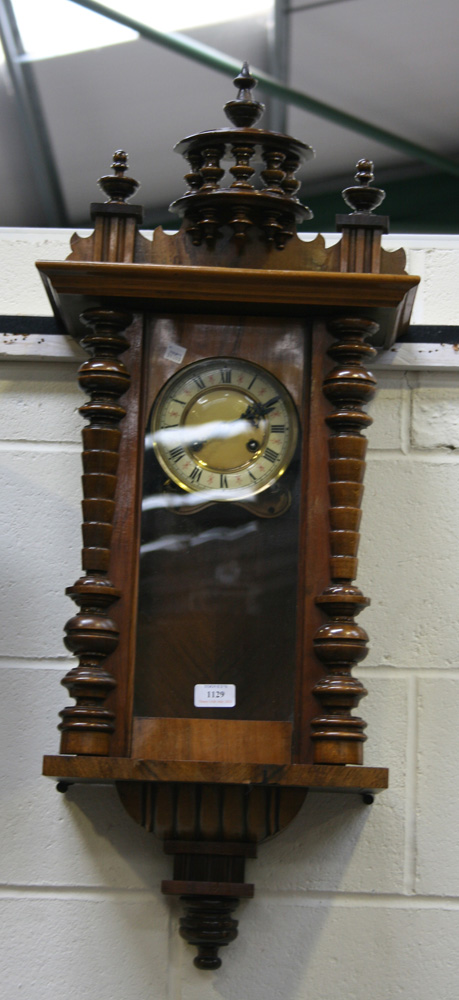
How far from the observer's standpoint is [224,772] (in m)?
1.21

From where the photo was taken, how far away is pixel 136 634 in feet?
4.24

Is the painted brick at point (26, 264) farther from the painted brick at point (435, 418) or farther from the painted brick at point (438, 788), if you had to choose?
the painted brick at point (438, 788)

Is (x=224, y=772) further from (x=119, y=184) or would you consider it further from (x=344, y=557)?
(x=119, y=184)

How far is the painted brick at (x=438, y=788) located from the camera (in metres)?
1.42

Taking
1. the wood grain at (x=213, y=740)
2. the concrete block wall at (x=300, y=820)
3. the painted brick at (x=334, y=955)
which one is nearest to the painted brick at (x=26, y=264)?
the concrete block wall at (x=300, y=820)

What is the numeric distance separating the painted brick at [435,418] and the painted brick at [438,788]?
334 mm

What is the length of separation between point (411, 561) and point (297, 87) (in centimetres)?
86

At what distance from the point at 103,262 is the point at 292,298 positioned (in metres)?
0.23

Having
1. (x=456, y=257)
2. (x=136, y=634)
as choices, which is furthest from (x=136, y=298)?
(x=456, y=257)

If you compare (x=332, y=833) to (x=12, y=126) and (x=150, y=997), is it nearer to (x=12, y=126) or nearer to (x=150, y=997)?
(x=150, y=997)

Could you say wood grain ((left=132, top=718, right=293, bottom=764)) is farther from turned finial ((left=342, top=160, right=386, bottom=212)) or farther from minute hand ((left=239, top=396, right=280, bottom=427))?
turned finial ((left=342, top=160, right=386, bottom=212))

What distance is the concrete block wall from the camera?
140cm

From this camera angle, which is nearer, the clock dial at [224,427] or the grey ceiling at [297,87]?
the clock dial at [224,427]

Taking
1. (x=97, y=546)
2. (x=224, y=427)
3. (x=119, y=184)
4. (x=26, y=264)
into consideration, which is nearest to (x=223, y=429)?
(x=224, y=427)
